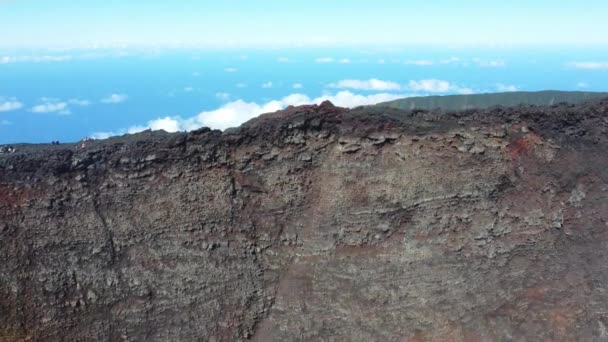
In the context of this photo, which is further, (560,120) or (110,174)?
(560,120)

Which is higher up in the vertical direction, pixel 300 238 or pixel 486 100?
pixel 486 100

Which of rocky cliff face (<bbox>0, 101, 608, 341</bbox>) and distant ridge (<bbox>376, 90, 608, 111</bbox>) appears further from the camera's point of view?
distant ridge (<bbox>376, 90, 608, 111</bbox>)

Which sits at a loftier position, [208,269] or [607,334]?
[208,269]

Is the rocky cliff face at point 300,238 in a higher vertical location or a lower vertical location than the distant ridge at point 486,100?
lower

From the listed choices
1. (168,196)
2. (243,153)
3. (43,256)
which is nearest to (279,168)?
(243,153)

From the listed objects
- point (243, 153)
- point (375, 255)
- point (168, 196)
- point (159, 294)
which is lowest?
point (159, 294)

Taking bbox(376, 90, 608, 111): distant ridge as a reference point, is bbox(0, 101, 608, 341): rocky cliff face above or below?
below

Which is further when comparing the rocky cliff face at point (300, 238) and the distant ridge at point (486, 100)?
the distant ridge at point (486, 100)

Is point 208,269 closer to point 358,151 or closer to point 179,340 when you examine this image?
point 179,340
